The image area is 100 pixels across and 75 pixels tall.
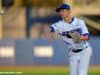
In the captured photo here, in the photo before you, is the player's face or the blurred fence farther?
the blurred fence

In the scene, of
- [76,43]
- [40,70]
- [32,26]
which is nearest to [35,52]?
[32,26]

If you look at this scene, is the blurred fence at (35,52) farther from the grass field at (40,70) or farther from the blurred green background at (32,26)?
the grass field at (40,70)

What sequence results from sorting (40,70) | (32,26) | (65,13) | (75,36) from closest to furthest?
(65,13) → (75,36) → (40,70) → (32,26)

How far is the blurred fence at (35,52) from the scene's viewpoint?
14.9 metres

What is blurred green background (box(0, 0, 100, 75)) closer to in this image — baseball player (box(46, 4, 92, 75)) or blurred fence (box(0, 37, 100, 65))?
blurred fence (box(0, 37, 100, 65))

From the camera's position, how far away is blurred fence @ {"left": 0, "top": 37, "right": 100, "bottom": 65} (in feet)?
48.9

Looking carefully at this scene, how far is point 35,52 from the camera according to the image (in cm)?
1512

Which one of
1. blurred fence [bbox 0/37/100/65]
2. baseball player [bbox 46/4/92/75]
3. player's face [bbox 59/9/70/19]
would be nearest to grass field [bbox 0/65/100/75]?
blurred fence [bbox 0/37/100/65]

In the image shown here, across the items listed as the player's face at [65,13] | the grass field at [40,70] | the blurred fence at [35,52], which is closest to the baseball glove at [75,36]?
the player's face at [65,13]

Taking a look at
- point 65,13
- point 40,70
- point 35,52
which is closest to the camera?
point 65,13

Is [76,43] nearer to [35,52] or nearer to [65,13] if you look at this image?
[65,13]

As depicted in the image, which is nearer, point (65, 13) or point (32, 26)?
point (65, 13)

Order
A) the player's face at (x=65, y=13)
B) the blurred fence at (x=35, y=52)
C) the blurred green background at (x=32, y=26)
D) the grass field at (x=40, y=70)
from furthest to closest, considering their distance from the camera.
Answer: the blurred green background at (x=32, y=26)
the blurred fence at (x=35, y=52)
the grass field at (x=40, y=70)
the player's face at (x=65, y=13)

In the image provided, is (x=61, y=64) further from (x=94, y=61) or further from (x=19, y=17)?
(x=19, y=17)
